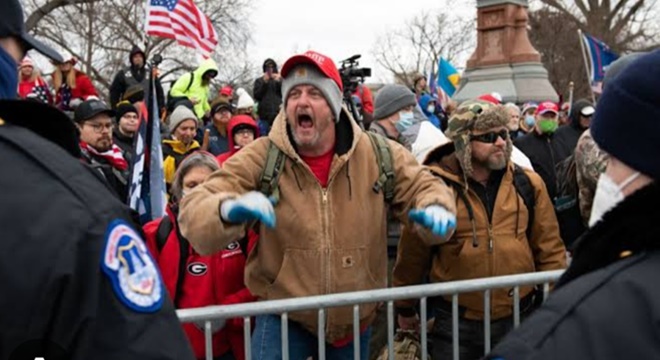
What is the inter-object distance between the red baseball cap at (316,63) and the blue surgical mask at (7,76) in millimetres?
2209

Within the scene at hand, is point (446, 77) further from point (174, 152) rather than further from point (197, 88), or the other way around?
point (174, 152)

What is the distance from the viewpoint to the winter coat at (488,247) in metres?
3.91

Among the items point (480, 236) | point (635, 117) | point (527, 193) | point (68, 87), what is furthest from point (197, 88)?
point (635, 117)

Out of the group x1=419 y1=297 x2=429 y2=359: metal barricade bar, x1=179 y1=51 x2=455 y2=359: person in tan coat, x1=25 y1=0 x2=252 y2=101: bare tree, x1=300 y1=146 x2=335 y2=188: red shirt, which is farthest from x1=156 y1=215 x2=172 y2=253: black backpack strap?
x1=25 y1=0 x2=252 y2=101: bare tree

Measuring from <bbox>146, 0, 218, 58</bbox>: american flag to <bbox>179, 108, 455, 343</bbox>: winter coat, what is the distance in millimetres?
5641

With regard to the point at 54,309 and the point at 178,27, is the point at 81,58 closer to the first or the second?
the point at 178,27

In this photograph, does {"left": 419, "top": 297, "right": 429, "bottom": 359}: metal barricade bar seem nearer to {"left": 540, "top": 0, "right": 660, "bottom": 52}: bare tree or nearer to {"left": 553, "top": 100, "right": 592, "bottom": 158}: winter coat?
{"left": 553, "top": 100, "right": 592, "bottom": 158}: winter coat

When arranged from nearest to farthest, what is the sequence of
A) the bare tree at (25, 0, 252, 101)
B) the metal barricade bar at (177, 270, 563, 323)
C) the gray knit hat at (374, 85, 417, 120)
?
the metal barricade bar at (177, 270, 563, 323)
the gray knit hat at (374, 85, 417, 120)
the bare tree at (25, 0, 252, 101)

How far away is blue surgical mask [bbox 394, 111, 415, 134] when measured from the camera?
6301 millimetres

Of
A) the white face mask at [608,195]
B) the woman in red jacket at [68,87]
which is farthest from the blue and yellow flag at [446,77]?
the white face mask at [608,195]

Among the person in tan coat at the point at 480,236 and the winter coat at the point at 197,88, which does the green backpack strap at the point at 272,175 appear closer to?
the person in tan coat at the point at 480,236

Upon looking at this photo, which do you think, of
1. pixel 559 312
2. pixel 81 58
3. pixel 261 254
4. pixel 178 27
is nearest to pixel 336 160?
pixel 261 254

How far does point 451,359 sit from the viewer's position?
3963 mm

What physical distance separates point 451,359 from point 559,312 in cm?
257
